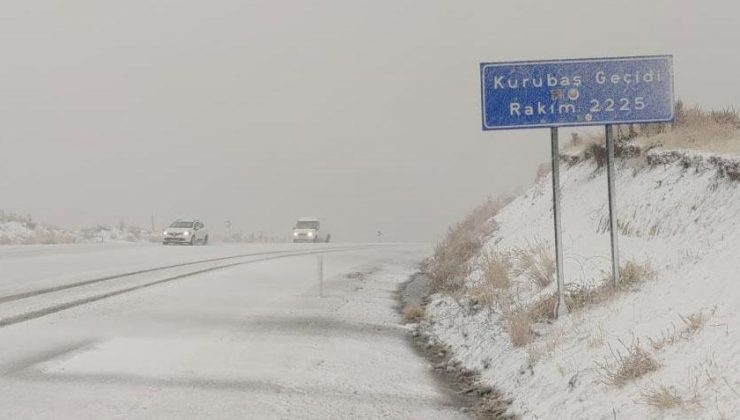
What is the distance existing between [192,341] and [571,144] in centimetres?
1707

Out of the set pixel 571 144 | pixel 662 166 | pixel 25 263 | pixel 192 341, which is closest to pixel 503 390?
pixel 192 341

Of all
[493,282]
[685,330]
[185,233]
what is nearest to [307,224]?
[185,233]

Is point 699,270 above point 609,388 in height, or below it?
above

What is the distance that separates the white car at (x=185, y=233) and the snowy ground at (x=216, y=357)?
922 inches

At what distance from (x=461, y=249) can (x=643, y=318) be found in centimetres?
1415

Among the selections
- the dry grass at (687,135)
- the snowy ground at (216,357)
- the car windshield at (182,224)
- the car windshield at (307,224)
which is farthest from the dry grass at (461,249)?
the car windshield at (307,224)

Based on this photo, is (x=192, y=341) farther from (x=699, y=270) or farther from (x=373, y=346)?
(x=699, y=270)

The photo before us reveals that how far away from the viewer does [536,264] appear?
1409 centimetres

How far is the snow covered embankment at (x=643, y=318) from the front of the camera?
592 cm

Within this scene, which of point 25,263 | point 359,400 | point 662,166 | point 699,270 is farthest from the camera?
point 25,263

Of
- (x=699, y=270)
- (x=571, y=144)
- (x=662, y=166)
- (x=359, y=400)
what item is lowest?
(x=359, y=400)

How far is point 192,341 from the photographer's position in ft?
36.1

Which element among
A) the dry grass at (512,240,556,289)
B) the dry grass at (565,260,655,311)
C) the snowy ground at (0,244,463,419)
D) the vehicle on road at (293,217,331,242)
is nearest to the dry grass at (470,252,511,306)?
the dry grass at (512,240,556,289)

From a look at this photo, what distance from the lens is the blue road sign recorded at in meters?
10.5
